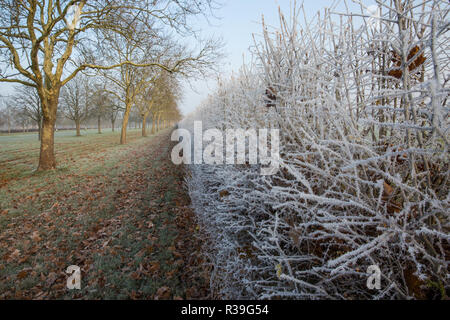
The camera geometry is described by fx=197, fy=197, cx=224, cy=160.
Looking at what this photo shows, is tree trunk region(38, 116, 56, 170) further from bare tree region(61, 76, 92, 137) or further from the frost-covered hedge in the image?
bare tree region(61, 76, 92, 137)

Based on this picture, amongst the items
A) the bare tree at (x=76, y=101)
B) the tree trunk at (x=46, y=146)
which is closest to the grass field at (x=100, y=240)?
the tree trunk at (x=46, y=146)

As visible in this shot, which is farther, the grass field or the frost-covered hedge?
the grass field

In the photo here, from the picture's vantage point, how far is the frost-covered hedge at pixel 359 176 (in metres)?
1.11

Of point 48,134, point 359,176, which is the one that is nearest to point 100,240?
point 359,176

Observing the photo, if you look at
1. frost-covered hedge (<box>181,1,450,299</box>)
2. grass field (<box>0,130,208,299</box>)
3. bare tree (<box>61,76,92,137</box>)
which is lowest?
grass field (<box>0,130,208,299</box>)

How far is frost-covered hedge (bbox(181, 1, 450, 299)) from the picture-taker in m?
1.11

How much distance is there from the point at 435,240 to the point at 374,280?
464 mm

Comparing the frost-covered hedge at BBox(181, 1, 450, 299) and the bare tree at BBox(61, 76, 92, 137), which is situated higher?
the bare tree at BBox(61, 76, 92, 137)

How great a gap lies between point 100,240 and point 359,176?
394cm

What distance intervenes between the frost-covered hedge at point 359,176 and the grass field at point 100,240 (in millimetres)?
722

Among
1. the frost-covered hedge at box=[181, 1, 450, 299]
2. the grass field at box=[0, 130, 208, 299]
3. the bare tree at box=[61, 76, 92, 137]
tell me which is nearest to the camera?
the frost-covered hedge at box=[181, 1, 450, 299]

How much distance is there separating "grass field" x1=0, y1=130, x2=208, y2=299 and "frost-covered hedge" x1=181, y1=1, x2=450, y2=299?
0.72 metres

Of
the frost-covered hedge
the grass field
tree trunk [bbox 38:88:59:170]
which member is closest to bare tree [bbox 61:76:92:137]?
tree trunk [bbox 38:88:59:170]
